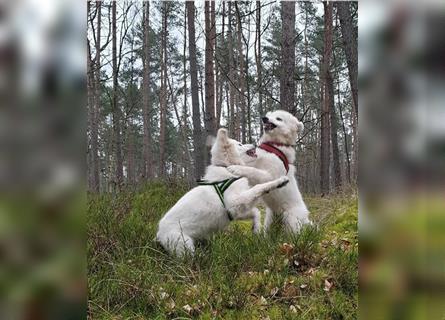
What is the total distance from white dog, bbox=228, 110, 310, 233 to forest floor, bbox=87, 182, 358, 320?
0.51 meters

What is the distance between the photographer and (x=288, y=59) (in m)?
7.34

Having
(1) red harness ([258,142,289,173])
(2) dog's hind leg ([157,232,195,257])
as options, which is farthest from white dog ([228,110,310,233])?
(2) dog's hind leg ([157,232,195,257])

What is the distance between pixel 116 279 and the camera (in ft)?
10.3

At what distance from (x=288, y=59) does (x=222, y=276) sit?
16.6 feet

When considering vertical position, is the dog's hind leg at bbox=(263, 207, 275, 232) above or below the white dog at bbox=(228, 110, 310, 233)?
below

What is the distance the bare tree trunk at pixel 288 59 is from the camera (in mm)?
7271

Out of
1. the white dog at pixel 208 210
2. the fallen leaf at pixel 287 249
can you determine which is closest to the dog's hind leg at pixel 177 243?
the white dog at pixel 208 210

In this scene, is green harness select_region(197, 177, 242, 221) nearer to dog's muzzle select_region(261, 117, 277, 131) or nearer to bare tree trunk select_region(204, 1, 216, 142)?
dog's muzzle select_region(261, 117, 277, 131)

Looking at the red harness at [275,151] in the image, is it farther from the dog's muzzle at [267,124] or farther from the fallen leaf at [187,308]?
the fallen leaf at [187,308]

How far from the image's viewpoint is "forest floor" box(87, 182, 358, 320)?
2896 millimetres

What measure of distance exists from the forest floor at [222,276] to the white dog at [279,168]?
51cm

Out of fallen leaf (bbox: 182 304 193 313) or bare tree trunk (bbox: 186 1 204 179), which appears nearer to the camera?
fallen leaf (bbox: 182 304 193 313)

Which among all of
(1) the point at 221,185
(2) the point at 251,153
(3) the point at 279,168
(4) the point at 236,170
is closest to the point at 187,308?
(1) the point at 221,185

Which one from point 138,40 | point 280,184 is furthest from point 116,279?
point 138,40
